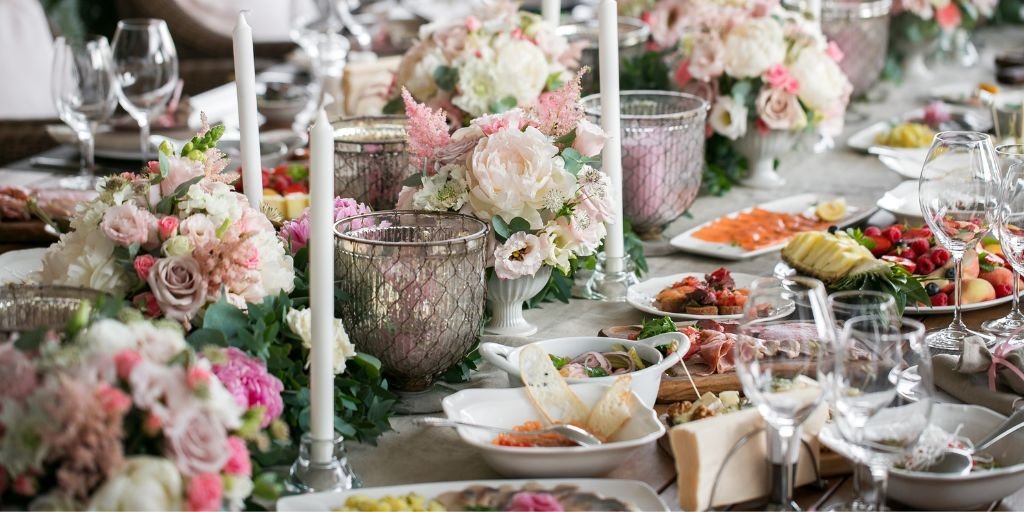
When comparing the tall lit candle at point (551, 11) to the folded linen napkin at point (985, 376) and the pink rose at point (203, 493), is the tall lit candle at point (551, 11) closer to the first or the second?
the folded linen napkin at point (985, 376)

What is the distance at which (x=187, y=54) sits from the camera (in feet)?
15.6

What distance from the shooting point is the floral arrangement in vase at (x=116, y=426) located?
0.99 m

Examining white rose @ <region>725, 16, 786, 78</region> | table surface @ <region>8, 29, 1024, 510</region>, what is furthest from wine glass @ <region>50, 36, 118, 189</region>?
white rose @ <region>725, 16, 786, 78</region>

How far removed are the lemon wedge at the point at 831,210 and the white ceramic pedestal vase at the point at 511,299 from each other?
73cm

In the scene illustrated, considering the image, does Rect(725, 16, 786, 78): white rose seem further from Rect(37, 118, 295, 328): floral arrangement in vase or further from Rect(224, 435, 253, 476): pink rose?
Rect(224, 435, 253, 476): pink rose

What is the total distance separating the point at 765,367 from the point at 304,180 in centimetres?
128

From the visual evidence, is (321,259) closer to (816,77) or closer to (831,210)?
(831,210)

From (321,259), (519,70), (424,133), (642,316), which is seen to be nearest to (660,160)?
(519,70)

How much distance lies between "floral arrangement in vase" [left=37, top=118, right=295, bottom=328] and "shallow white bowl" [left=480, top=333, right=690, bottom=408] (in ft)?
0.83

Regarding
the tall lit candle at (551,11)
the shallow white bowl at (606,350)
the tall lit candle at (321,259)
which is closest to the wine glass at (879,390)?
the shallow white bowl at (606,350)

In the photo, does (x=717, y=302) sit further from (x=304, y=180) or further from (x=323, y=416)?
(x=304, y=180)

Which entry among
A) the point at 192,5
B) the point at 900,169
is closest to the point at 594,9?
the point at 192,5

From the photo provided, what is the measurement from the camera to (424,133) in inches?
63.6

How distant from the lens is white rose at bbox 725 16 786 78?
240 cm
